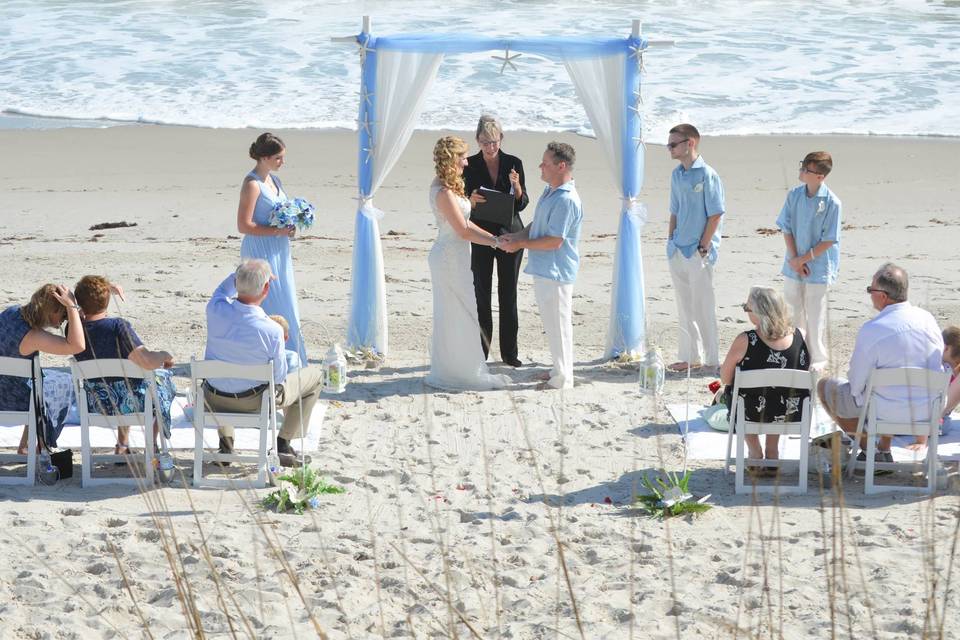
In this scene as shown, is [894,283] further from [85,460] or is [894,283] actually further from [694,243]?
[85,460]

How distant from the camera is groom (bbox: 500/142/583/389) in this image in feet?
26.2

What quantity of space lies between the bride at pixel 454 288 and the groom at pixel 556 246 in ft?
0.92

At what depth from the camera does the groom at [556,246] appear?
7.98 m

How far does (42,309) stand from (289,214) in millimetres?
2123

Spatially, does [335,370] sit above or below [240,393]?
below

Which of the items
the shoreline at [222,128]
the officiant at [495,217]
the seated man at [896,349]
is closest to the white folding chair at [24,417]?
the officiant at [495,217]

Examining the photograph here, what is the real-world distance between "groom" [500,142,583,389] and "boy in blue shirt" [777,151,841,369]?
1517 millimetres

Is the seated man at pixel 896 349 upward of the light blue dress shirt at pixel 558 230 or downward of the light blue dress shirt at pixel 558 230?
downward

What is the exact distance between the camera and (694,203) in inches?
335

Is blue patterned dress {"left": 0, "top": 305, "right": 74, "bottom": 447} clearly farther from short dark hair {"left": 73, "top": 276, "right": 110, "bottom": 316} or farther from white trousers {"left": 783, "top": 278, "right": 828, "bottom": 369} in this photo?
white trousers {"left": 783, "top": 278, "right": 828, "bottom": 369}

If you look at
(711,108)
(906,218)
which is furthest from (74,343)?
(711,108)

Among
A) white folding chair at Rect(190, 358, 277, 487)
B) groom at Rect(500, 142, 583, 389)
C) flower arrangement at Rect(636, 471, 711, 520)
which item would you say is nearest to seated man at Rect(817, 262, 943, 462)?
flower arrangement at Rect(636, 471, 711, 520)

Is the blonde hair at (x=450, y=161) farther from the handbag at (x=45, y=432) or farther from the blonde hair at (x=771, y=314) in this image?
the handbag at (x=45, y=432)

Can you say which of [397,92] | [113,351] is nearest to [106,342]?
[113,351]
